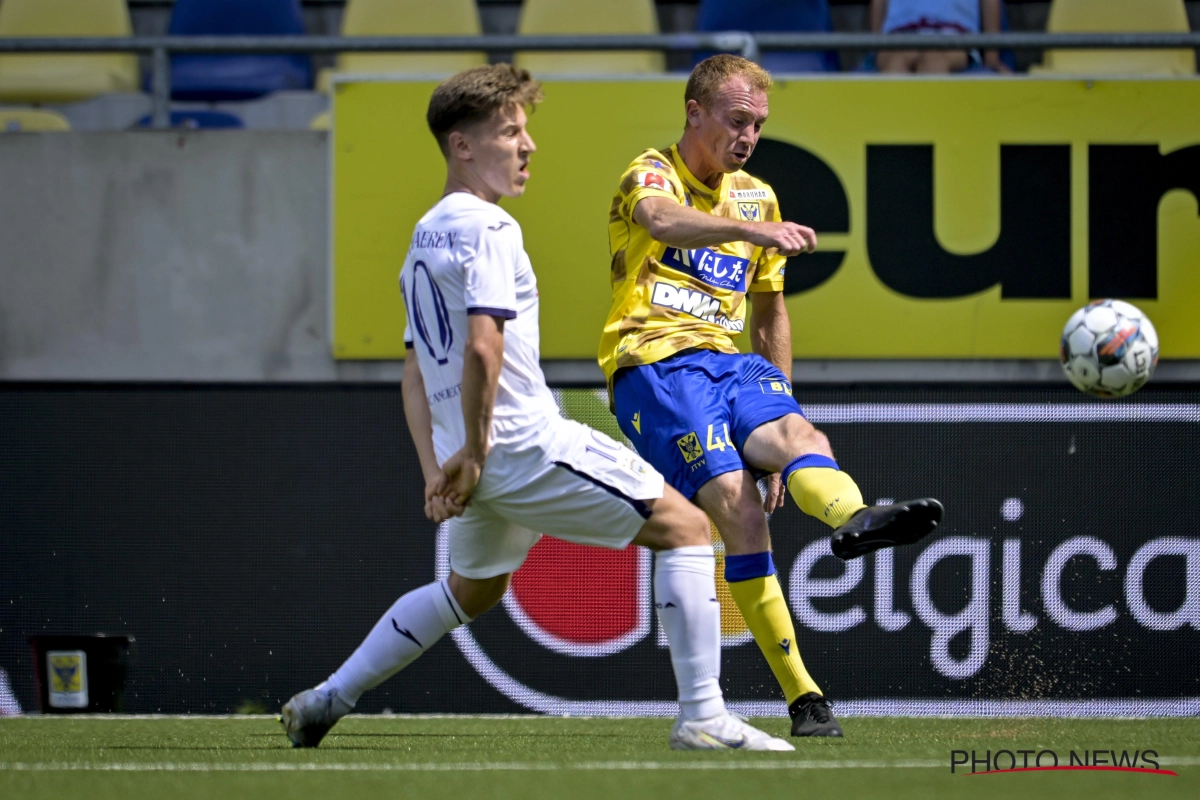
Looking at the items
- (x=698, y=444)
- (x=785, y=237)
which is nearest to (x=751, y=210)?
(x=785, y=237)

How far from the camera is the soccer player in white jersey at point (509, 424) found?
341cm

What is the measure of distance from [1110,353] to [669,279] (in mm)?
1627

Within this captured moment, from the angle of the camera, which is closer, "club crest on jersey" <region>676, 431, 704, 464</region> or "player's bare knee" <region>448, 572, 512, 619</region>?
"player's bare knee" <region>448, 572, 512, 619</region>

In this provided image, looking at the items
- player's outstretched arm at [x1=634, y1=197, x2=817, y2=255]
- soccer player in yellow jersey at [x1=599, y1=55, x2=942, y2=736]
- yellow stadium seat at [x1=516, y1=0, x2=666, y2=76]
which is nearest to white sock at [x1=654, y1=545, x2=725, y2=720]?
soccer player in yellow jersey at [x1=599, y1=55, x2=942, y2=736]

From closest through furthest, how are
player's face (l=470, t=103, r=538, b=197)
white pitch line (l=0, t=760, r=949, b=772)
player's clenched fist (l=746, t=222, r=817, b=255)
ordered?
1. white pitch line (l=0, t=760, r=949, b=772)
2. player's face (l=470, t=103, r=538, b=197)
3. player's clenched fist (l=746, t=222, r=817, b=255)

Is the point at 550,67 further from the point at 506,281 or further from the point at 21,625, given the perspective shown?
the point at 506,281

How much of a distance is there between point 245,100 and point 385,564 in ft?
11.6

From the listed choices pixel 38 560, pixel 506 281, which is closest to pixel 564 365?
pixel 38 560

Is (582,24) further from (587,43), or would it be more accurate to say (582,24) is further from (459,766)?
(459,766)

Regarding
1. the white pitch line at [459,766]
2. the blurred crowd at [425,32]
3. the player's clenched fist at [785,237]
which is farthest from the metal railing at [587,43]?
the white pitch line at [459,766]

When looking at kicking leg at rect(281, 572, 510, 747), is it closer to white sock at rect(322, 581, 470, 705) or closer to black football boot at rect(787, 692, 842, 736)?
white sock at rect(322, 581, 470, 705)

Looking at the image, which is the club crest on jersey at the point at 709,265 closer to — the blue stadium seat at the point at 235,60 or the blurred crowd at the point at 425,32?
the blurred crowd at the point at 425,32

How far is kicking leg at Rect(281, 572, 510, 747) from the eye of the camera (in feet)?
12.6

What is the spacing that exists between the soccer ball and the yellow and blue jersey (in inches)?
49.4
